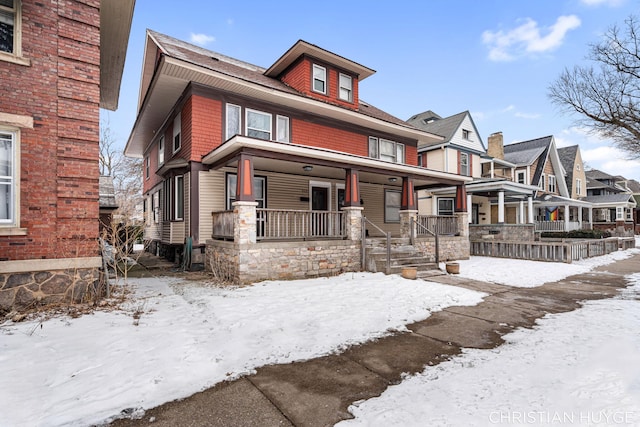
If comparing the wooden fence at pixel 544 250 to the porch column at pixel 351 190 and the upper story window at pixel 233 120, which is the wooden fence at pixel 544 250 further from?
the upper story window at pixel 233 120

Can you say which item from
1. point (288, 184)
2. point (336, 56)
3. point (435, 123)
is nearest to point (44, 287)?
point (288, 184)

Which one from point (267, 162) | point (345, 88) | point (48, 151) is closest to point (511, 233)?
point (345, 88)

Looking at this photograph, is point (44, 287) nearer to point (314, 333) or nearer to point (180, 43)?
point (314, 333)

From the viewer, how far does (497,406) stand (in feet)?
8.82

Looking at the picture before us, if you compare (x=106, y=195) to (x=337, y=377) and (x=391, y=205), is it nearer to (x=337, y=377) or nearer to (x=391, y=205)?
(x=337, y=377)

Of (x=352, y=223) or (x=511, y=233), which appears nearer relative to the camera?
(x=352, y=223)

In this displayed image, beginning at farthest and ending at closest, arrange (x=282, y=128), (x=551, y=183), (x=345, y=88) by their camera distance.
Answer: (x=551, y=183) → (x=345, y=88) → (x=282, y=128)

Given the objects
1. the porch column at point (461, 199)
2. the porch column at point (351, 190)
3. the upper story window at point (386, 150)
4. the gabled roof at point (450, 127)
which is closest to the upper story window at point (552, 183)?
the gabled roof at point (450, 127)

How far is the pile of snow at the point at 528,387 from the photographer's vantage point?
2.51 metres

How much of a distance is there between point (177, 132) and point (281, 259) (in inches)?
267

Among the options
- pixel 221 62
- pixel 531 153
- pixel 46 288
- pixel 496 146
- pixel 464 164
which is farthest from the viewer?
pixel 531 153

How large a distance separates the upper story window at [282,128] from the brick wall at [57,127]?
20.2 ft

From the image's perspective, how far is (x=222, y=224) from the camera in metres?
9.34

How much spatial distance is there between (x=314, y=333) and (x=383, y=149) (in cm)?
1190
